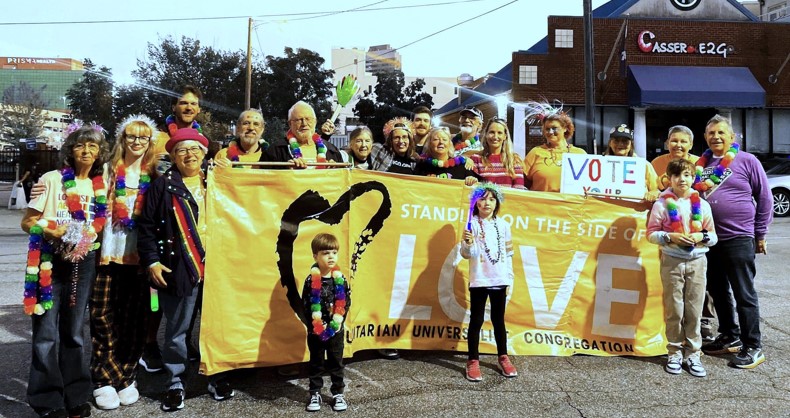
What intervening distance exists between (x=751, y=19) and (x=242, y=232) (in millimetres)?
23687

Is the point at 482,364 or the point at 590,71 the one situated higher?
the point at 590,71

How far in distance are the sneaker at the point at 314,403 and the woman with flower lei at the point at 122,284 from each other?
114 centimetres

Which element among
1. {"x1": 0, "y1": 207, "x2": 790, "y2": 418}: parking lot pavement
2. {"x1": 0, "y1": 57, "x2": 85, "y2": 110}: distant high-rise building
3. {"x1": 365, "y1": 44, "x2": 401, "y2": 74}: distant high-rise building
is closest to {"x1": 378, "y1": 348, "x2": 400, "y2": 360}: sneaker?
{"x1": 0, "y1": 207, "x2": 790, "y2": 418}: parking lot pavement

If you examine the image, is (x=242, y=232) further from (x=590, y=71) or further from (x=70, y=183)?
(x=590, y=71)

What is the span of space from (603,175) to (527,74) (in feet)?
55.9

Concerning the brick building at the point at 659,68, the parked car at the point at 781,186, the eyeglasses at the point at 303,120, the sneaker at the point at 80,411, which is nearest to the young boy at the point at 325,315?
the sneaker at the point at 80,411

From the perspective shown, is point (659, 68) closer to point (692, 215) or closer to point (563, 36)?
point (563, 36)

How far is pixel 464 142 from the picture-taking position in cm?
608

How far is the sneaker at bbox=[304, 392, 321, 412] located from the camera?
12.4ft

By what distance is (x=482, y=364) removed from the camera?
185 inches

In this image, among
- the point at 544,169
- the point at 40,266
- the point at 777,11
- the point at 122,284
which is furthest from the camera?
the point at 777,11

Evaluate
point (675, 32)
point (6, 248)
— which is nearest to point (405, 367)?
point (6, 248)

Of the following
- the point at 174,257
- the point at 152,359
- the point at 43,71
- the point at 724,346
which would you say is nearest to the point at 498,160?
the point at 724,346

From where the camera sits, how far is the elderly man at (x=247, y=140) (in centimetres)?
481
